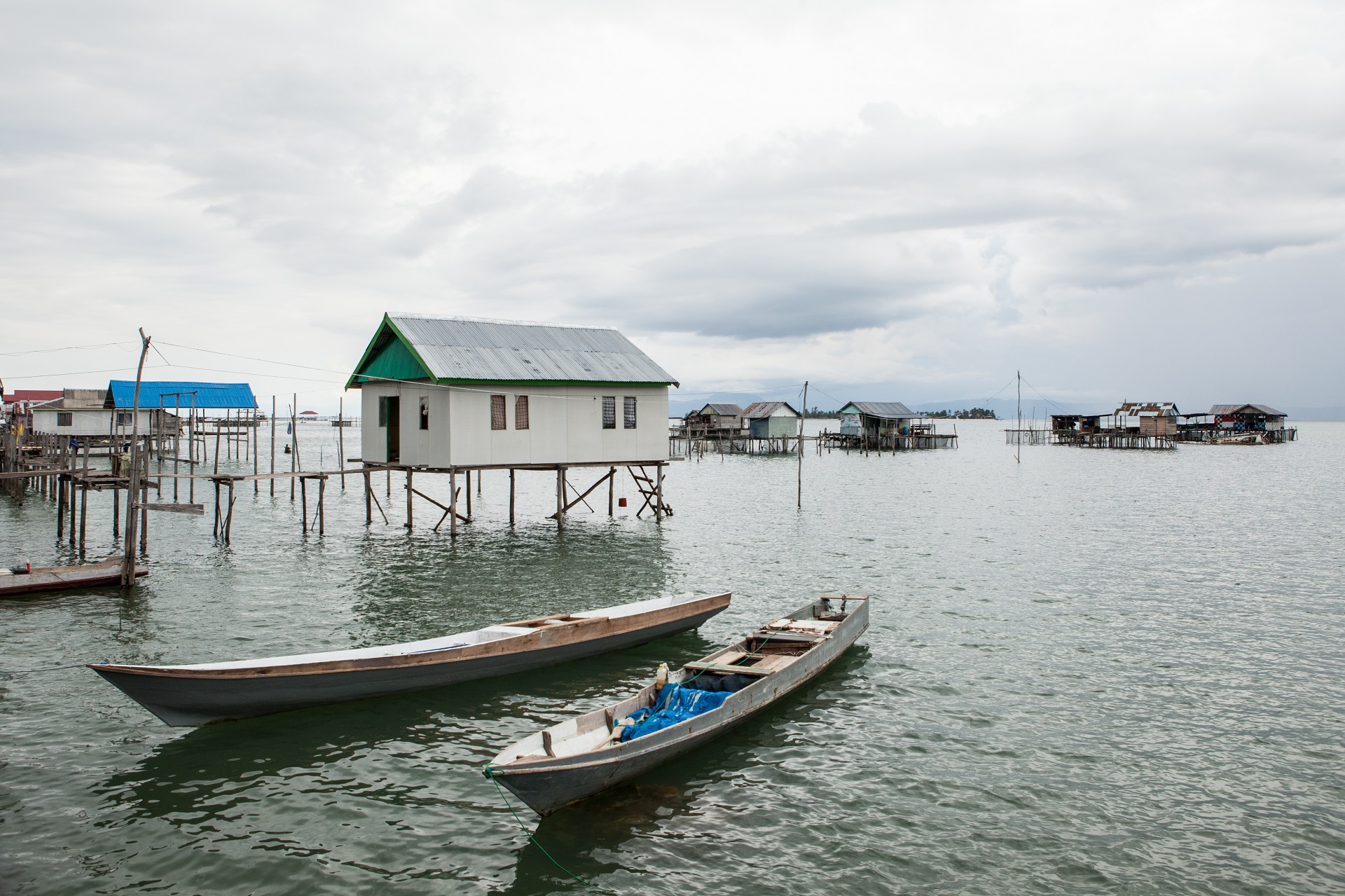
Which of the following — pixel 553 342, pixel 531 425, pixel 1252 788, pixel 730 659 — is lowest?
pixel 1252 788

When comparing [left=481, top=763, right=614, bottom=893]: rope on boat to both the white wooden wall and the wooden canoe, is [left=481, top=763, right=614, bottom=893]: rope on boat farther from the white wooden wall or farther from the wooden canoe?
the white wooden wall

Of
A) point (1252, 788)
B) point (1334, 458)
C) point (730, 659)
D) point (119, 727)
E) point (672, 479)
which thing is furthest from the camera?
point (1334, 458)

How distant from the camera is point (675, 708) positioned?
1220cm

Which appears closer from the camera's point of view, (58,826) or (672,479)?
(58,826)

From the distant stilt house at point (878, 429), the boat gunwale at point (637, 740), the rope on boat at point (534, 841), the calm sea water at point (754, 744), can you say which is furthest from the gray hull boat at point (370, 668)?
the distant stilt house at point (878, 429)

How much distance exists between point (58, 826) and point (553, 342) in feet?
79.4

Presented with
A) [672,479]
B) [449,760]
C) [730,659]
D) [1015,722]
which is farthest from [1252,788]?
[672,479]

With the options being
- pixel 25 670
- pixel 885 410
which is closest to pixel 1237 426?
pixel 885 410

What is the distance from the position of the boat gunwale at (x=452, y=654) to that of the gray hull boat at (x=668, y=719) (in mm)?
2029

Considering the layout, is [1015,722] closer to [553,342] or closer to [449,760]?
[449,760]

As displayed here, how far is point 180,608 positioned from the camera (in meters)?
19.7

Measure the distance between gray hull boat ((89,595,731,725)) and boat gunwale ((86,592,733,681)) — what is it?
0.01 meters

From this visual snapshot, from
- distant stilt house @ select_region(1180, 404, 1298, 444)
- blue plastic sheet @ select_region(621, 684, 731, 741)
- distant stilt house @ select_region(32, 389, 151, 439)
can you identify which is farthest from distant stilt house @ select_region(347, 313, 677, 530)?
distant stilt house @ select_region(1180, 404, 1298, 444)

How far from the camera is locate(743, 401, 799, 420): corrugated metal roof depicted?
93562mm
